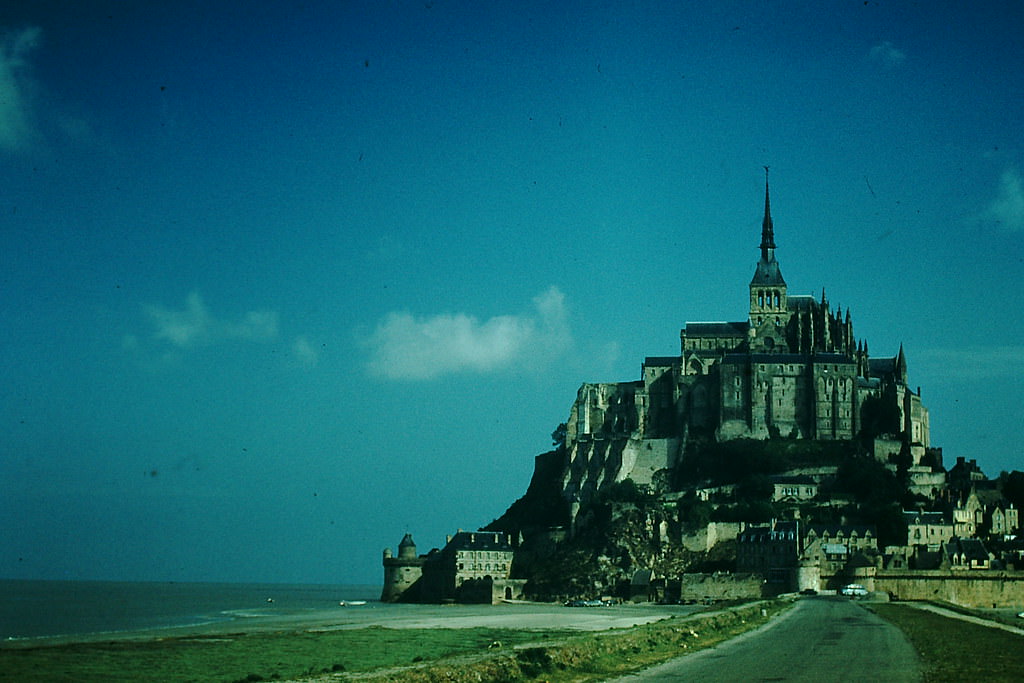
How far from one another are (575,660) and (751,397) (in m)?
80.1

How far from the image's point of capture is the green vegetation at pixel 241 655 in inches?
1507

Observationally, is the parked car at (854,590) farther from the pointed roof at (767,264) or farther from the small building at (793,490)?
the pointed roof at (767,264)

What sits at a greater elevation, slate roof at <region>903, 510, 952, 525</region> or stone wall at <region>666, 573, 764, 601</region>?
slate roof at <region>903, 510, 952, 525</region>

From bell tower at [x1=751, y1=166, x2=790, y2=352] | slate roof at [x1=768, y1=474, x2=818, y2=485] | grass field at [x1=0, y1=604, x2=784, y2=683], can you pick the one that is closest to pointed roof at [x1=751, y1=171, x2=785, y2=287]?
bell tower at [x1=751, y1=166, x2=790, y2=352]

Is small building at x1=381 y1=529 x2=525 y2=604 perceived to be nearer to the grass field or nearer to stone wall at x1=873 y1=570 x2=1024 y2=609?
stone wall at x1=873 y1=570 x2=1024 y2=609

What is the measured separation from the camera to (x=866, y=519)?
93062mm

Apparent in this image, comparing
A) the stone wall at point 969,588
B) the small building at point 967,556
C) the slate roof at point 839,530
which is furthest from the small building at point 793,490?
the stone wall at point 969,588

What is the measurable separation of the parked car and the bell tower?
131 ft

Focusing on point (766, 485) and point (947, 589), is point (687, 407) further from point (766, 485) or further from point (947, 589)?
point (947, 589)

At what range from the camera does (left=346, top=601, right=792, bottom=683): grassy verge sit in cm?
2917

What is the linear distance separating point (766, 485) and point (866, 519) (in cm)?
989

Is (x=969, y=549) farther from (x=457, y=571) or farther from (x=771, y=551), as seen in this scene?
(x=457, y=571)

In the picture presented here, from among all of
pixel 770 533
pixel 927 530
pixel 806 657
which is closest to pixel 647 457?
pixel 770 533

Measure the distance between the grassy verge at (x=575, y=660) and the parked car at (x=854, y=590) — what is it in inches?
1449
